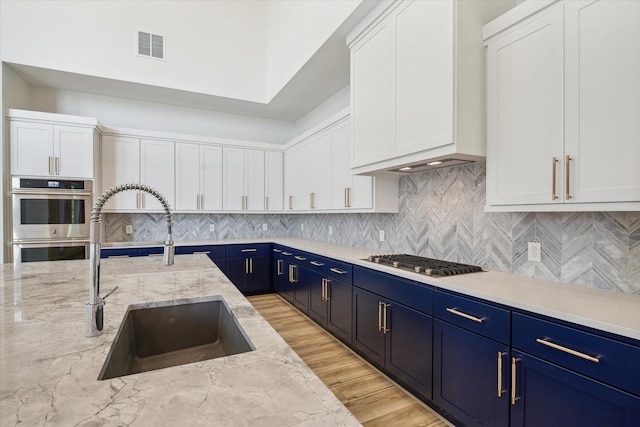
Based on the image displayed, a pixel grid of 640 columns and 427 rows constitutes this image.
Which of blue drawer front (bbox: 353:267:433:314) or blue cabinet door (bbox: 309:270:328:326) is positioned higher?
blue drawer front (bbox: 353:267:433:314)

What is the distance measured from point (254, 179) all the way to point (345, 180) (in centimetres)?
208

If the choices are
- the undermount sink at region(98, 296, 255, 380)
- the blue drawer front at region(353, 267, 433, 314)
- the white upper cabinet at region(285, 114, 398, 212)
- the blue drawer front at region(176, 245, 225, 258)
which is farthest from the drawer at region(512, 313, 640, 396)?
the blue drawer front at region(176, 245, 225, 258)

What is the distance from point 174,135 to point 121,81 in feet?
2.90

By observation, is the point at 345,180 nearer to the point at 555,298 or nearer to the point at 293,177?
the point at 293,177

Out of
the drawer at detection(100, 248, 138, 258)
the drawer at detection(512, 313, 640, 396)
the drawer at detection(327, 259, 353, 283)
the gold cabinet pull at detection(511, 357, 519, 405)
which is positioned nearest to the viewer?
the drawer at detection(512, 313, 640, 396)

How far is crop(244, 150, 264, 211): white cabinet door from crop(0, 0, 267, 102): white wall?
0.89 metres

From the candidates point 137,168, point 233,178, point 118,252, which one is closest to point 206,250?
point 118,252

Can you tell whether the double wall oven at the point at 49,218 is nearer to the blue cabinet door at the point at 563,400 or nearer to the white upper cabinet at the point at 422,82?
the white upper cabinet at the point at 422,82

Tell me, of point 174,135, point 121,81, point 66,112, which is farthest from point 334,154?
point 66,112

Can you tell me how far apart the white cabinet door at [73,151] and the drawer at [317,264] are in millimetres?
2852

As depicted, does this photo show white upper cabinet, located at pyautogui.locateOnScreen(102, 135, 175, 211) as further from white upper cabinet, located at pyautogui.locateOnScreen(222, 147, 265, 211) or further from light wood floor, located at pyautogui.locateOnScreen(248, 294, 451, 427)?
light wood floor, located at pyautogui.locateOnScreen(248, 294, 451, 427)

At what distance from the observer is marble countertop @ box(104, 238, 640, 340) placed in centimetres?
122

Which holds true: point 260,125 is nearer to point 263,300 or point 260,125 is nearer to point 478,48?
point 263,300

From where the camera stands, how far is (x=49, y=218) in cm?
352
